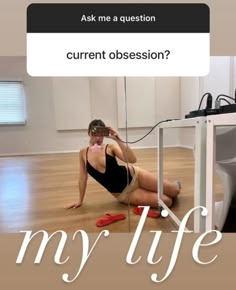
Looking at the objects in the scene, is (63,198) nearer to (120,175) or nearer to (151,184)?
(120,175)

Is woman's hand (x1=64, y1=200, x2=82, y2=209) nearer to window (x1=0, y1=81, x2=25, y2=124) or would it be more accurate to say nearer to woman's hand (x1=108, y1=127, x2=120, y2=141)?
woman's hand (x1=108, y1=127, x2=120, y2=141)

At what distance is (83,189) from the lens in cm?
117

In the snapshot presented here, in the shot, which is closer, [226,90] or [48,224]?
[48,224]

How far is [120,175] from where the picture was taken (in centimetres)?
111

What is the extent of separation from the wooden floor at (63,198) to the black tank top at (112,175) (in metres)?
0.05

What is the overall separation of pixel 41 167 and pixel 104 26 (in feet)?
4.61

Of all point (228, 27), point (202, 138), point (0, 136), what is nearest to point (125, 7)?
point (228, 27)

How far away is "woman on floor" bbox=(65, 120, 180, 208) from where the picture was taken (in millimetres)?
1074

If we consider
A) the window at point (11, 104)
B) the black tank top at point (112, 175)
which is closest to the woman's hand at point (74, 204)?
the black tank top at point (112, 175)

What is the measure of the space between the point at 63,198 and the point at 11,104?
1.48 m

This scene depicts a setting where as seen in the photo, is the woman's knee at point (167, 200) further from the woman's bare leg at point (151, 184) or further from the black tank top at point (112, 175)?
the black tank top at point (112, 175)

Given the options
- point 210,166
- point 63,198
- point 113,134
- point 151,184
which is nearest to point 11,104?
point 63,198

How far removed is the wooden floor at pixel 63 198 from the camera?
0.90 m

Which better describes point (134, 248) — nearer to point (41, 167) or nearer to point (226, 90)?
point (226, 90)
